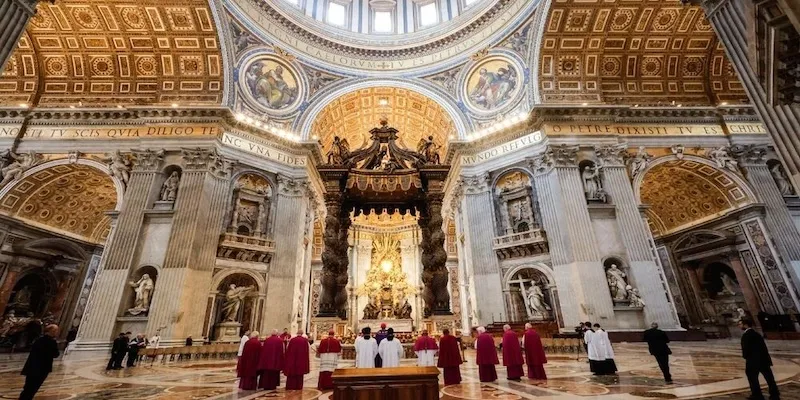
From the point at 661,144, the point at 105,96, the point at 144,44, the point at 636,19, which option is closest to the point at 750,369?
the point at 661,144

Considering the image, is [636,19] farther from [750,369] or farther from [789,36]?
[750,369]

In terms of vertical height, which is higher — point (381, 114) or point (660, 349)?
point (381, 114)

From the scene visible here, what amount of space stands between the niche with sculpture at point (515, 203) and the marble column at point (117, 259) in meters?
13.9

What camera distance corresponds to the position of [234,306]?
1262cm

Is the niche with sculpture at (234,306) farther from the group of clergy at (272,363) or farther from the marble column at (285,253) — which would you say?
the group of clergy at (272,363)

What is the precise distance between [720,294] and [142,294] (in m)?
22.9

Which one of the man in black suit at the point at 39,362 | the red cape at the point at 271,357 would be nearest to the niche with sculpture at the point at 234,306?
the red cape at the point at 271,357

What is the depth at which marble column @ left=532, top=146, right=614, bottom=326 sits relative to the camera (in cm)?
1141

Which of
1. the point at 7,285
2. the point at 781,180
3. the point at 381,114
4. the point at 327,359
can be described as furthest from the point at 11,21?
the point at 781,180

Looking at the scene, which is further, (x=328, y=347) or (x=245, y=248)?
(x=245, y=248)

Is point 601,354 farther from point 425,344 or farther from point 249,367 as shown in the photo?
point 249,367

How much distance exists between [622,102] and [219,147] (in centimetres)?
1735

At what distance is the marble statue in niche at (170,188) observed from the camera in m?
12.6

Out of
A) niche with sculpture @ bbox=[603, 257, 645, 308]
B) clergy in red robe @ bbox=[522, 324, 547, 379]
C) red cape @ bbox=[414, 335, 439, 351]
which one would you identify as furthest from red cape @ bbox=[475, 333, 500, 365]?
niche with sculpture @ bbox=[603, 257, 645, 308]
